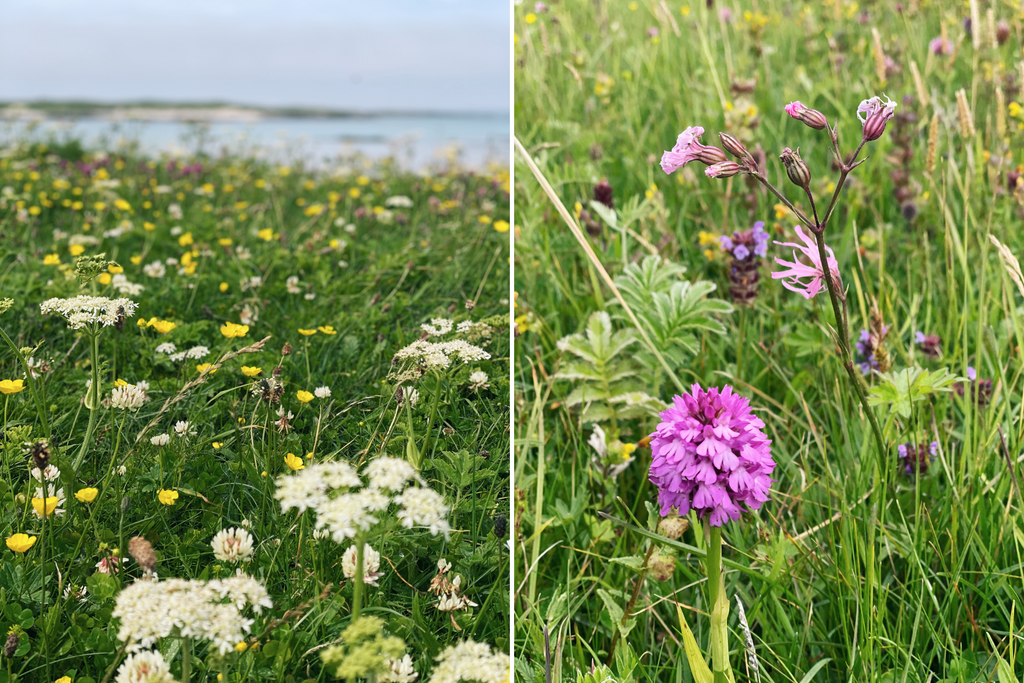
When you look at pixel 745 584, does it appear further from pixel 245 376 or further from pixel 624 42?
pixel 624 42

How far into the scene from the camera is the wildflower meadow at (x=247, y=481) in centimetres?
93

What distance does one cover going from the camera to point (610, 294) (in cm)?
181

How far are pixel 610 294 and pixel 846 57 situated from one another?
1863mm

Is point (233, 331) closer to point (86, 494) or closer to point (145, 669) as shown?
point (86, 494)

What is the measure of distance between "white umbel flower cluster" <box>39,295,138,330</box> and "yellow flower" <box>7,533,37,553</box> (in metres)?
0.31

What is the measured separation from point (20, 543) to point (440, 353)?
603 mm

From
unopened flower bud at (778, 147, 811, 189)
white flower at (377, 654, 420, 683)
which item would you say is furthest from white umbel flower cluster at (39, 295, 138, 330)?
unopened flower bud at (778, 147, 811, 189)

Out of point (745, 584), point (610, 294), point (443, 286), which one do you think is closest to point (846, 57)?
point (610, 294)

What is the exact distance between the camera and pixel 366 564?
A: 1.00 metres

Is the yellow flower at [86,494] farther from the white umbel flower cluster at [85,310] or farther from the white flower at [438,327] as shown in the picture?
the white flower at [438,327]

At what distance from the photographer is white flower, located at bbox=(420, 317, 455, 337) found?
1.43 m

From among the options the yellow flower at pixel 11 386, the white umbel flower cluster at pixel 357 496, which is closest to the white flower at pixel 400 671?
the white umbel flower cluster at pixel 357 496

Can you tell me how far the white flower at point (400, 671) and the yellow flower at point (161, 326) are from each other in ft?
2.55

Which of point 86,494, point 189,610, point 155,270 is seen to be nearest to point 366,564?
point 189,610
